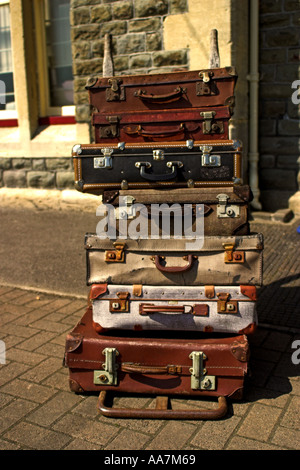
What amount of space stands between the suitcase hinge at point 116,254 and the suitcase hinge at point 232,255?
64 centimetres

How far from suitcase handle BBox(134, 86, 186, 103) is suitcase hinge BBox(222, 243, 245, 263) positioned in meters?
1.21

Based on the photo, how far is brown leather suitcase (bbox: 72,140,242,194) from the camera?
344 centimetres

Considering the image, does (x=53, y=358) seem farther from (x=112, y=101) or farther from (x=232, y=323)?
(x=112, y=101)

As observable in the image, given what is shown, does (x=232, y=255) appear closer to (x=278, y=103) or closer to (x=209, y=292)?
(x=209, y=292)

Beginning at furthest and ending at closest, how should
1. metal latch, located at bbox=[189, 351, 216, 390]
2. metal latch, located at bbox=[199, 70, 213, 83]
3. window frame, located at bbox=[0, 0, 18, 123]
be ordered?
1. window frame, located at bbox=[0, 0, 18, 123]
2. metal latch, located at bbox=[199, 70, 213, 83]
3. metal latch, located at bbox=[189, 351, 216, 390]

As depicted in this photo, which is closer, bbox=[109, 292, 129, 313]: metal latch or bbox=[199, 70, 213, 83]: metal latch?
bbox=[109, 292, 129, 313]: metal latch

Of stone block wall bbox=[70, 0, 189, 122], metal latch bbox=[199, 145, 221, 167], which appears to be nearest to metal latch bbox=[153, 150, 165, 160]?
metal latch bbox=[199, 145, 221, 167]

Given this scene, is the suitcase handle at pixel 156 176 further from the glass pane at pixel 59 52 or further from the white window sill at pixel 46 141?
the glass pane at pixel 59 52

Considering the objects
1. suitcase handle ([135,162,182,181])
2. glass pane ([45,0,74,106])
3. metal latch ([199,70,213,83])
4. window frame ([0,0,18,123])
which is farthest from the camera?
window frame ([0,0,18,123])

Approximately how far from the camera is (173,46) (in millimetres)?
7145

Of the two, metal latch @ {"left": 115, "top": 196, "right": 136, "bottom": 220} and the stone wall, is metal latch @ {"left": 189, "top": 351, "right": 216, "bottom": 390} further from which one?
the stone wall

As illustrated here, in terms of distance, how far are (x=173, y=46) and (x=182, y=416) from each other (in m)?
5.54

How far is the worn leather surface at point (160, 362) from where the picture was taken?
317 cm
